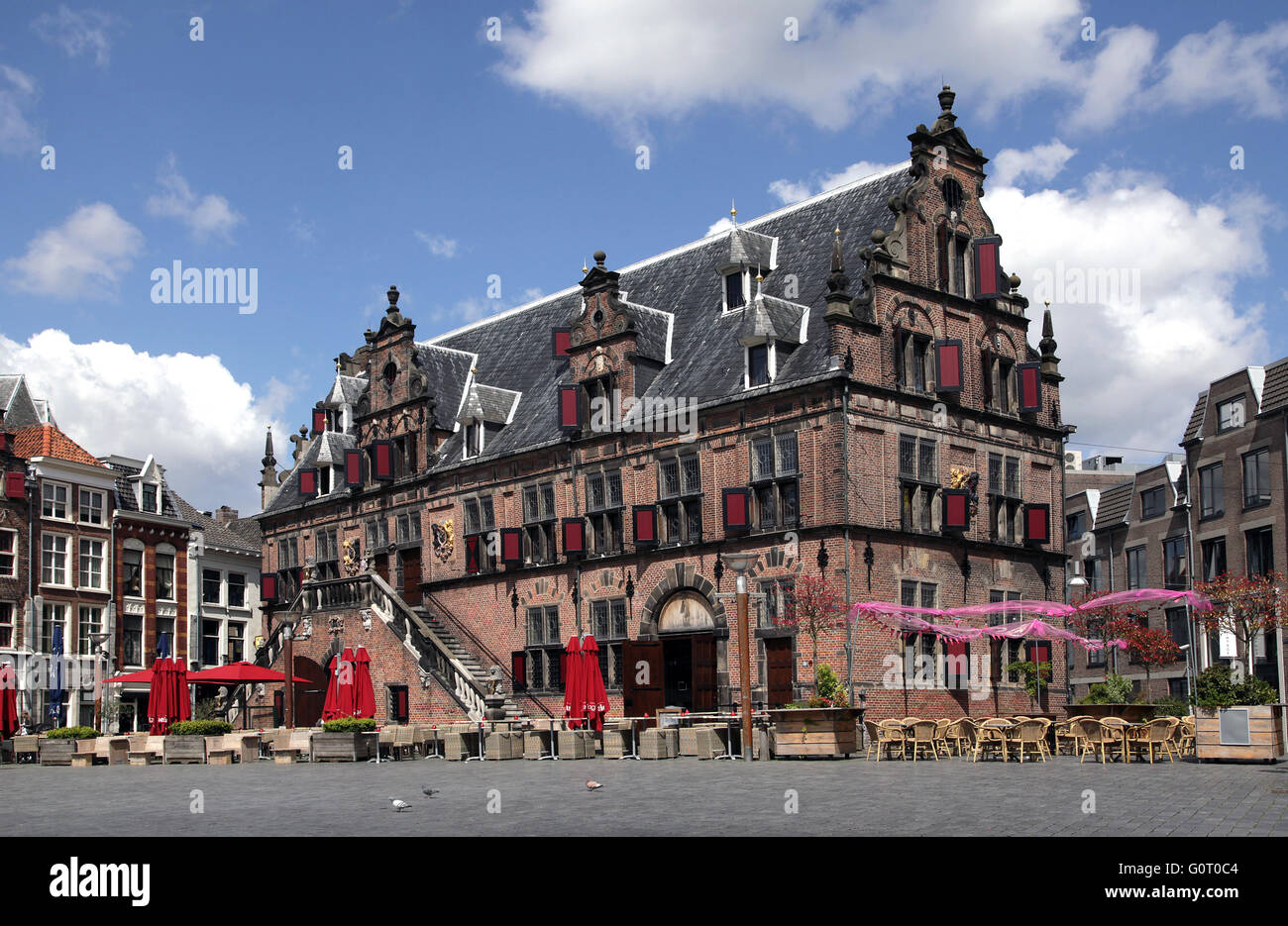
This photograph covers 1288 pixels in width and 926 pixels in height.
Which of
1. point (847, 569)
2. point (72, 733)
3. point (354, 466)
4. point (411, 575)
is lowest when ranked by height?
point (72, 733)

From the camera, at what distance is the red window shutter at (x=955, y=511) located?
3562 cm

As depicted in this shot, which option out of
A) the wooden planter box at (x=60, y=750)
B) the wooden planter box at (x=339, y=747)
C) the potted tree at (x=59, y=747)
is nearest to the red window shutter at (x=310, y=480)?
the potted tree at (x=59, y=747)

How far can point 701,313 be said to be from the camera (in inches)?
1619

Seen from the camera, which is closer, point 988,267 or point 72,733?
point 72,733

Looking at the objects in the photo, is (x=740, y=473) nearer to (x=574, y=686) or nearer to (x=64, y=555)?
(x=574, y=686)

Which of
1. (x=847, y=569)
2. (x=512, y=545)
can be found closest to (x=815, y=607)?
(x=847, y=569)

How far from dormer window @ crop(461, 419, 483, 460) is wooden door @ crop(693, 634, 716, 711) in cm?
1199

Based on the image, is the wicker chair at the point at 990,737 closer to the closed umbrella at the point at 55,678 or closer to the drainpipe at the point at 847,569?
the drainpipe at the point at 847,569

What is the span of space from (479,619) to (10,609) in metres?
20.8

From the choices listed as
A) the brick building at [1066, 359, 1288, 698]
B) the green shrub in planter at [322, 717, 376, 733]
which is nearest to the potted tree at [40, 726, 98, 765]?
the green shrub in planter at [322, 717, 376, 733]

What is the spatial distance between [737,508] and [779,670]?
13.6ft

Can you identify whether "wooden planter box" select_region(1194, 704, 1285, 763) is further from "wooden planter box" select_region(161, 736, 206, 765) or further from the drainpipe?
"wooden planter box" select_region(161, 736, 206, 765)
